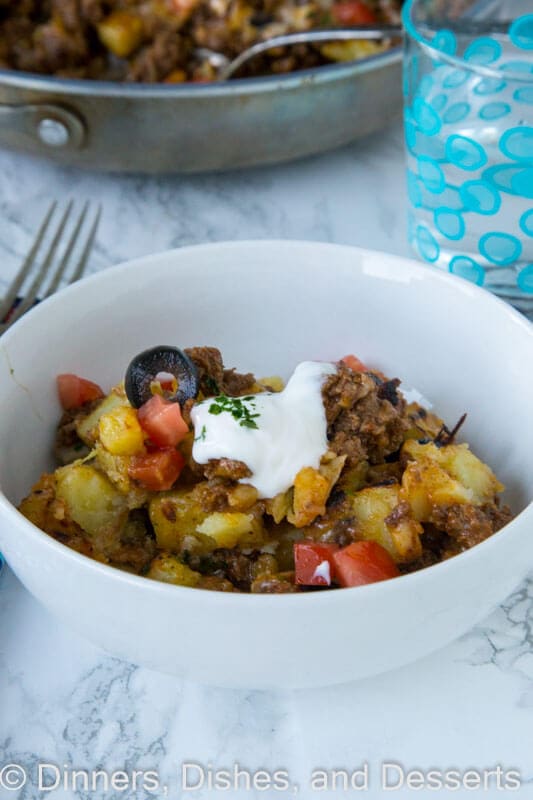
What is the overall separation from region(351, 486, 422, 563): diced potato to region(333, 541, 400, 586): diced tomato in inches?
1.3

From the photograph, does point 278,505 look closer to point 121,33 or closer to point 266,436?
point 266,436

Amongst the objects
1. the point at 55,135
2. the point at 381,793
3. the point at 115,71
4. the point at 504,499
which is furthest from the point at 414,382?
the point at 115,71

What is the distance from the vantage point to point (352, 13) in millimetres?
3131

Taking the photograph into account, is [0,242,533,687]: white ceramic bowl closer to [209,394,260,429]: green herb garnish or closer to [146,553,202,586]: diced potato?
[146,553,202,586]: diced potato

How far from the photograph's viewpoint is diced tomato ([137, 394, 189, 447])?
156cm

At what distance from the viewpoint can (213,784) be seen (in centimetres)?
138

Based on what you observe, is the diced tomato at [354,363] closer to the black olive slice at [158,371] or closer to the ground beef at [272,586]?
the black olive slice at [158,371]

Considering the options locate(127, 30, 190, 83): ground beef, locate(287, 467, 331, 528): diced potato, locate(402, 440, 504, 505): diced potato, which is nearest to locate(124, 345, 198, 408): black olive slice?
locate(287, 467, 331, 528): diced potato

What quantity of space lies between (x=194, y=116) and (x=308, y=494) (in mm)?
1235

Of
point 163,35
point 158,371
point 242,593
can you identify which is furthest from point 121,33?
point 242,593

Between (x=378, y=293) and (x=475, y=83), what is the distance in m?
0.74

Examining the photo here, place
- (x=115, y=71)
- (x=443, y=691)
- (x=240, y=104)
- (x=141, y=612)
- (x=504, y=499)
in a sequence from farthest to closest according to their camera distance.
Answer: (x=115, y=71)
(x=240, y=104)
(x=504, y=499)
(x=443, y=691)
(x=141, y=612)

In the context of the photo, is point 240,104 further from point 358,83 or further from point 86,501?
point 86,501

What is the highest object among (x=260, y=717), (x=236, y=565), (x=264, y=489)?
(x=264, y=489)
